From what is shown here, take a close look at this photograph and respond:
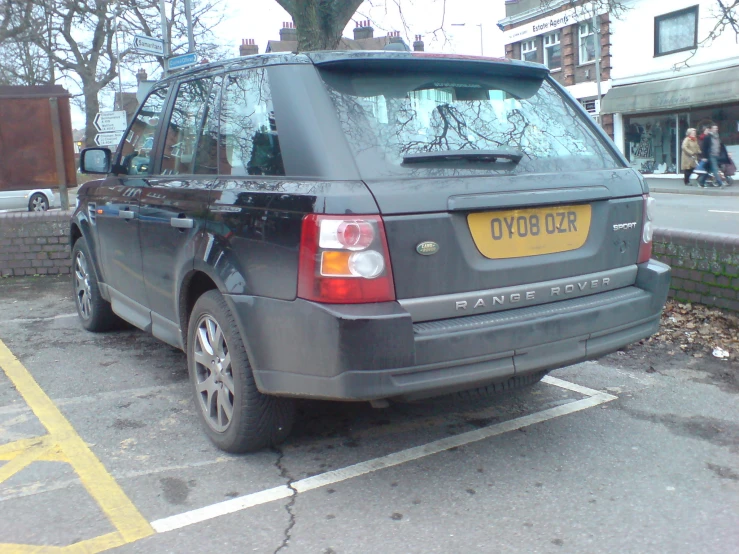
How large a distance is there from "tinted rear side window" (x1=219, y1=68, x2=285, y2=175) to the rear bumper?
0.63 m

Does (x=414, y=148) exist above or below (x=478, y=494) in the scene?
above

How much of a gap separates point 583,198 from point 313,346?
1.39m

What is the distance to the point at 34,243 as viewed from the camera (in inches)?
344

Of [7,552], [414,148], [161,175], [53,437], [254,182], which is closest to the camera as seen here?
[7,552]

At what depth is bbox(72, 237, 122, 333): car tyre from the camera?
5855mm

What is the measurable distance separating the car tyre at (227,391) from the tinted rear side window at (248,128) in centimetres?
63

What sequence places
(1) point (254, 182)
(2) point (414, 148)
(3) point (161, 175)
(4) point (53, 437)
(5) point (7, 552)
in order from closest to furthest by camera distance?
(5) point (7, 552) < (2) point (414, 148) < (1) point (254, 182) < (4) point (53, 437) < (3) point (161, 175)

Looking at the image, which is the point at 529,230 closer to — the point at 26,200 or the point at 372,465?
the point at 372,465

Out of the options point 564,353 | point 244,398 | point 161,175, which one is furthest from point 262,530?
point 161,175

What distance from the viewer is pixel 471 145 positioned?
335 cm

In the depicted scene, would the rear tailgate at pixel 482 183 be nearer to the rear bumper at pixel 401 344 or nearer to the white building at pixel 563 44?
the rear bumper at pixel 401 344

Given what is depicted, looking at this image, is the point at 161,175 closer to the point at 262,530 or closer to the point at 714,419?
the point at 262,530

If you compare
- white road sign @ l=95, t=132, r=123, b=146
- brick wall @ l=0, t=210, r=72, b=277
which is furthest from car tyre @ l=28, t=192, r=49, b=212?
brick wall @ l=0, t=210, r=72, b=277

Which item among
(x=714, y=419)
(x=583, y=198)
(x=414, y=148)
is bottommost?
(x=714, y=419)
